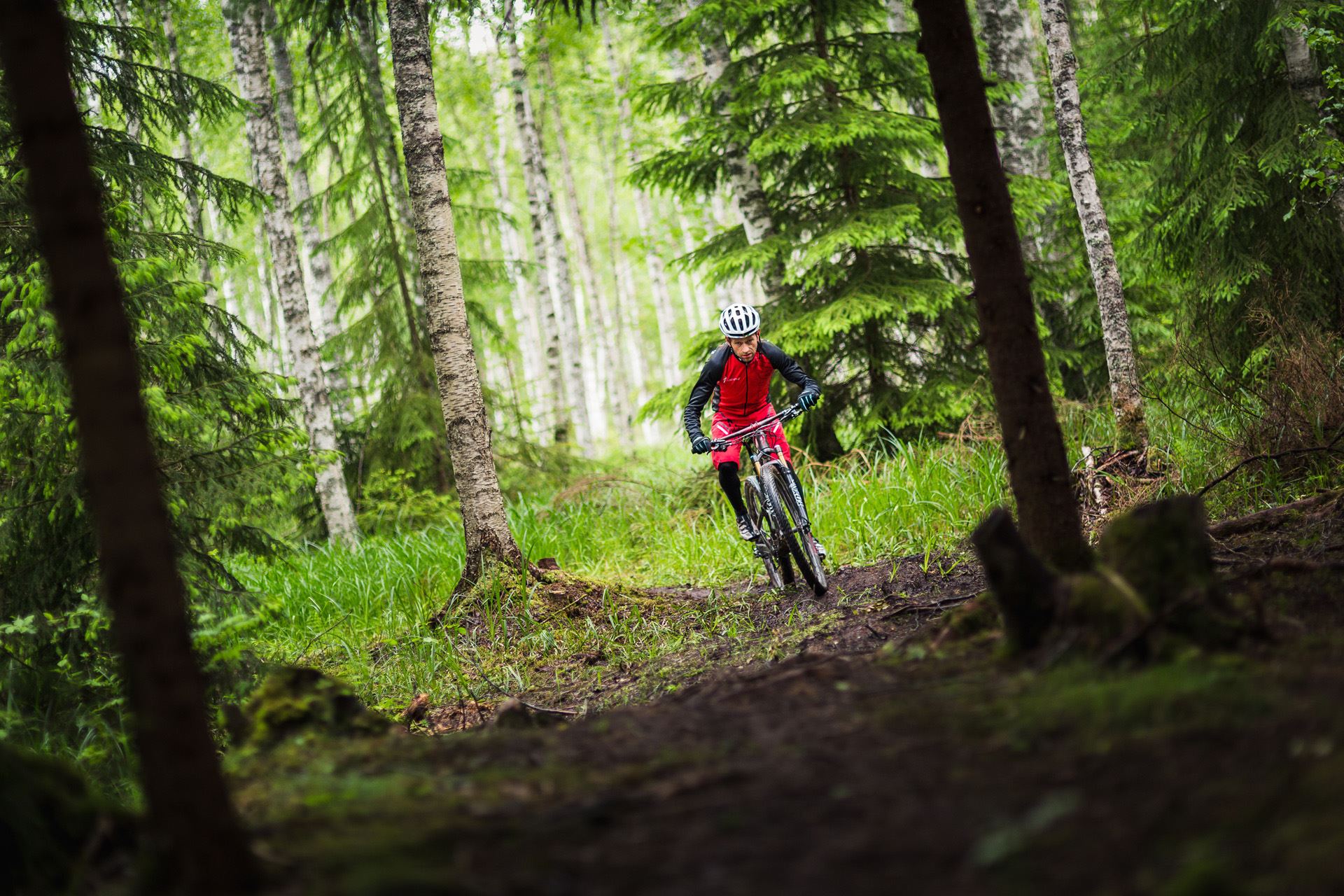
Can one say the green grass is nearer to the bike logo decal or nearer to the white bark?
the bike logo decal

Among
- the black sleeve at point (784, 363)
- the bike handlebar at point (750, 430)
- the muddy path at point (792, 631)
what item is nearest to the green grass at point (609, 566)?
the muddy path at point (792, 631)

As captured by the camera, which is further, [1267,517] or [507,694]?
[507,694]

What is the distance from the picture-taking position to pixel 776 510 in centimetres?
757

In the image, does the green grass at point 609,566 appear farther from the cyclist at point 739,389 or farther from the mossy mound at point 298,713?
the mossy mound at point 298,713

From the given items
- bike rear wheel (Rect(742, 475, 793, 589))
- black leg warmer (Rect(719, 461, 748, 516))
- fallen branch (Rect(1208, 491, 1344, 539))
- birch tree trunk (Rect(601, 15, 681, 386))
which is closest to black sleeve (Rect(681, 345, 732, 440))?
black leg warmer (Rect(719, 461, 748, 516))

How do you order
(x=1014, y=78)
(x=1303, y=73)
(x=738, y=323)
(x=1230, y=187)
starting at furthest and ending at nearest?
(x=1014, y=78) → (x=1230, y=187) → (x=1303, y=73) → (x=738, y=323)

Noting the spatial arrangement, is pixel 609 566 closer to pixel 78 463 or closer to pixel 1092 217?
pixel 78 463

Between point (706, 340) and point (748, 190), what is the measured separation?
1.87 meters

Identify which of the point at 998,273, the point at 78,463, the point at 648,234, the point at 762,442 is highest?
the point at 648,234

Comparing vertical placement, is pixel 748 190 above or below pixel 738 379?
above

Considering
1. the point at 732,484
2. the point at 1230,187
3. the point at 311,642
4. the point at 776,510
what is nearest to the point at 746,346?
the point at 732,484

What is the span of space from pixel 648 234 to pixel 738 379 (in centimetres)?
1575

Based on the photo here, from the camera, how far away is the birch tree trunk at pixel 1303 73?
837cm

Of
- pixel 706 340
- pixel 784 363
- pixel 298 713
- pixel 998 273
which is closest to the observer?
pixel 298 713
